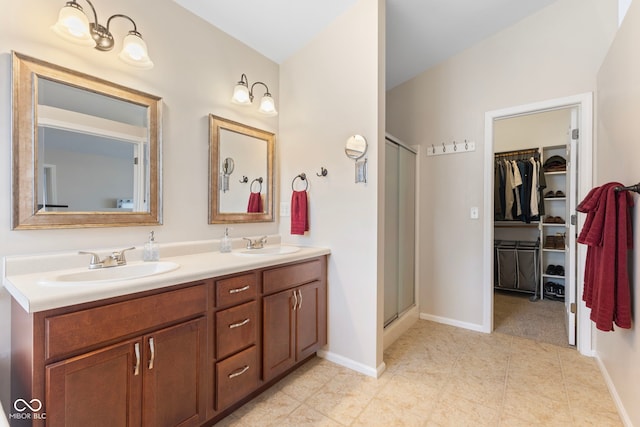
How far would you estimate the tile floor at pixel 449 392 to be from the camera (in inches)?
62.9

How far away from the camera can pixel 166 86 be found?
5.91 feet

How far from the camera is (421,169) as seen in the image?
122 inches

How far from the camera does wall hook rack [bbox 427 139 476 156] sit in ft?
9.17

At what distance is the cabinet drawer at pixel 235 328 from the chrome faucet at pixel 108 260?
548 millimetres

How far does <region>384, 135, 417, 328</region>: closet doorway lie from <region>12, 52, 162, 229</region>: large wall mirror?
1714 millimetres

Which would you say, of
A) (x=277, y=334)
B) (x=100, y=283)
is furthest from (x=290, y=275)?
(x=100, y=283)

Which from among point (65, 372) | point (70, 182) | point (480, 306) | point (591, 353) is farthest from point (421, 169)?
point (65, 372)

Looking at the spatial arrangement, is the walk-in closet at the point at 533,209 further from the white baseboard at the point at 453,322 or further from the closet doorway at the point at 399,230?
the closet doorway at the point at 399,230

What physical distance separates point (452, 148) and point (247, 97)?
1953 mm

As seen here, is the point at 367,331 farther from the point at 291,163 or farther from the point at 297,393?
the point at 291,163

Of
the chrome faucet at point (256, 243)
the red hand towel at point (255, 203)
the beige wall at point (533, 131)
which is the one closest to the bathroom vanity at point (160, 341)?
the chrome faucet at point (256, 243)

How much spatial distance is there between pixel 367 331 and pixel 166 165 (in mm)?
1677

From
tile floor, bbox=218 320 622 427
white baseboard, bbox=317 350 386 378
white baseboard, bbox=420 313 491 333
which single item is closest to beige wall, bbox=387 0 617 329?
white baseboard, bbox=420 313 491 333

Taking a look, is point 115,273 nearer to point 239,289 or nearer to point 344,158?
point 239,289
